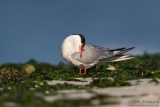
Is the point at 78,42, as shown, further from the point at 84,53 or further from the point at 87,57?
the point at 87,57

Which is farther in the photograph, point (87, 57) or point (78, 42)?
point (78, 42)

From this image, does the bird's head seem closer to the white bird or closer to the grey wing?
the white bird

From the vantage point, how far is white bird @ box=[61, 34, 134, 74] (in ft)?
32.0

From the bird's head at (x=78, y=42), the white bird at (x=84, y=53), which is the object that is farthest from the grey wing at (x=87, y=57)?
the bird's head at (x=78, y=42)

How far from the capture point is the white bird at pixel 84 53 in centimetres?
977

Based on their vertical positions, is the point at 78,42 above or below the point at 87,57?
above

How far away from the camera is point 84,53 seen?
9898mm

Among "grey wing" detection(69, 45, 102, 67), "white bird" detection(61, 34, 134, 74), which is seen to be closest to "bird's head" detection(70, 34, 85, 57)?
"white bird" detection(61, 34, 134, 74)

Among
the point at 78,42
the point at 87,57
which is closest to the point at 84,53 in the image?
the point at 87,57

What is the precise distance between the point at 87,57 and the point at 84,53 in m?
0.11

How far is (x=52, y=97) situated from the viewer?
5.10m

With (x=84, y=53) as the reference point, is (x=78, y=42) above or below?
above

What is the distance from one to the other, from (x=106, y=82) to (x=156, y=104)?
1199 mm

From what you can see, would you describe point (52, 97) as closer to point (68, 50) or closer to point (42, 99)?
point (42, 99)
